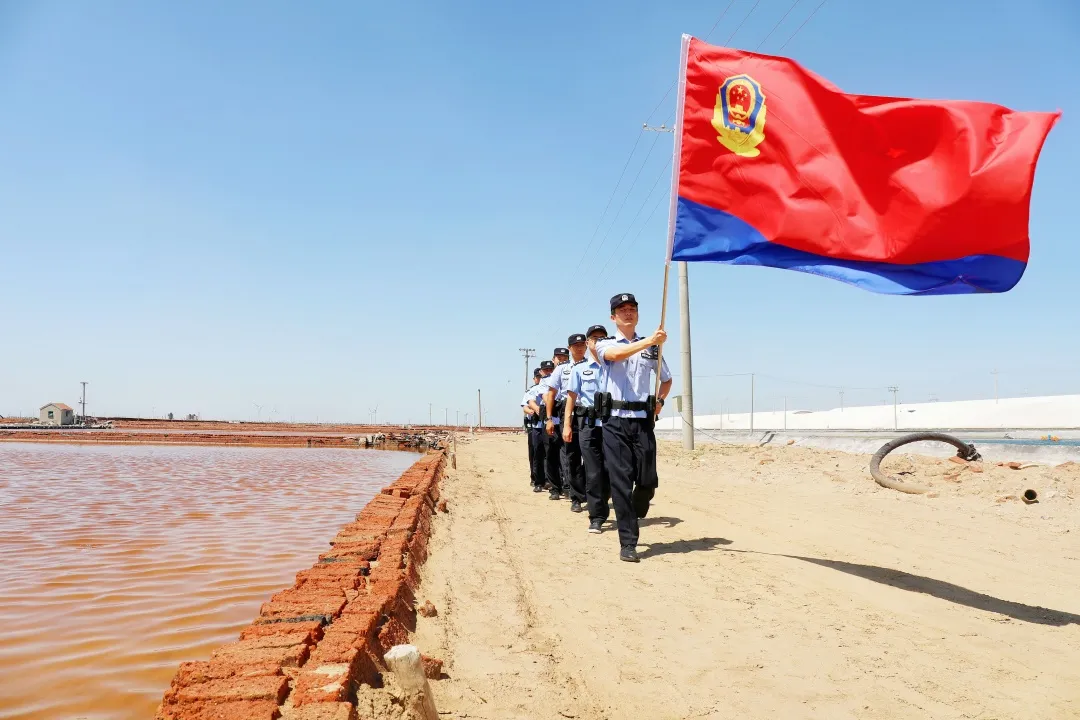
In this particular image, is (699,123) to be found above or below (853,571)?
above

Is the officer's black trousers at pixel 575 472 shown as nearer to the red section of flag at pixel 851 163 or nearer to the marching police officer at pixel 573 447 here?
the marching police officer at pixel 573 447

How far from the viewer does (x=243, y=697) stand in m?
2.04

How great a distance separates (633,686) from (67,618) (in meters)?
3.01

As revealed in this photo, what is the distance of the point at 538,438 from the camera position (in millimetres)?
10523

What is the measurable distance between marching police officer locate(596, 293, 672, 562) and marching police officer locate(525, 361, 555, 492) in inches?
179

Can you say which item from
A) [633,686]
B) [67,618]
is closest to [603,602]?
[633,686]

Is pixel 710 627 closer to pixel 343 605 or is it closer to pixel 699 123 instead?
pixel 343 605

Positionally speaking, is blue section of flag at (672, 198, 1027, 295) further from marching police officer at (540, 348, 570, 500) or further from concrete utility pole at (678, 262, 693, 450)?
concrete utility pole at (678, 262, 693, 450)

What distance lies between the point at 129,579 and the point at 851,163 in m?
5.63

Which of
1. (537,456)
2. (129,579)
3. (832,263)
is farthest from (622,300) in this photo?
(537,456)

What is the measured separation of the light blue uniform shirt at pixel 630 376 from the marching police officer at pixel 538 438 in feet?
14.8

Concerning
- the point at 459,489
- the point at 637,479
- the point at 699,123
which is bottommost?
the point at 459,489

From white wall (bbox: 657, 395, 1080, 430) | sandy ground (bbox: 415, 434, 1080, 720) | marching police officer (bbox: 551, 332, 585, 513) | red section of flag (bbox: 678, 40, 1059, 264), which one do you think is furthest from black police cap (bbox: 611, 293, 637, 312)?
white wall (bbox: 657, 395, 1080, 430)

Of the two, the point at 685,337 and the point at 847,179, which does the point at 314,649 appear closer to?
the point at 847,179
